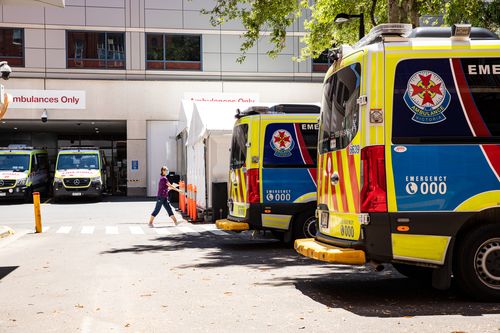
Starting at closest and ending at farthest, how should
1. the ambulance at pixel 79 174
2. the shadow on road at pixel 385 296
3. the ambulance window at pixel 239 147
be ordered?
the shadow on road at pixel 385 296, the ambulance window at pixel 239 147, the ambulance at pixel 79 174

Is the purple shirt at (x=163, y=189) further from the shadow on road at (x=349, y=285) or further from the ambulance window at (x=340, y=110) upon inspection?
the ambulance window at (x=340, y=110)

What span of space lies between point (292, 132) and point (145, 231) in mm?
6528

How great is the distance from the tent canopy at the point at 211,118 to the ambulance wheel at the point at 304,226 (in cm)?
707

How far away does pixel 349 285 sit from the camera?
8656mm

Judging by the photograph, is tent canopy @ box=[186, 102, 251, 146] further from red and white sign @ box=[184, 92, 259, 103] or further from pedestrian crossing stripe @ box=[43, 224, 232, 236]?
red and white sign @ box=[184, 92, 259, 103]

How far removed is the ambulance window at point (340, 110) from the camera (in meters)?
7.38

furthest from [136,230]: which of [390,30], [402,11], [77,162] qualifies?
[77,162]

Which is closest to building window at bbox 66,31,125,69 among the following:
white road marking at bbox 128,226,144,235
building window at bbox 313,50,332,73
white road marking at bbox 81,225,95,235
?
building window at bbox 313,50,332,73

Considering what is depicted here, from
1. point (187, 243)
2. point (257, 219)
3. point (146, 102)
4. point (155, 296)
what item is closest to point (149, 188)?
point (146, 102)

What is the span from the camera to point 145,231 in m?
17.7

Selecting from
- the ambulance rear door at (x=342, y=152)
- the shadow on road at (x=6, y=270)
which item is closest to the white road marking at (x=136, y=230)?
the shadow on road at (x=6, y=270)

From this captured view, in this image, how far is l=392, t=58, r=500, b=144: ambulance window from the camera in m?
7.08

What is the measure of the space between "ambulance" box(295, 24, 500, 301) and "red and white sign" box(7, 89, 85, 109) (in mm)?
28905

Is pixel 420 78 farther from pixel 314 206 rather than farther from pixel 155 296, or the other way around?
pixel 314 206
